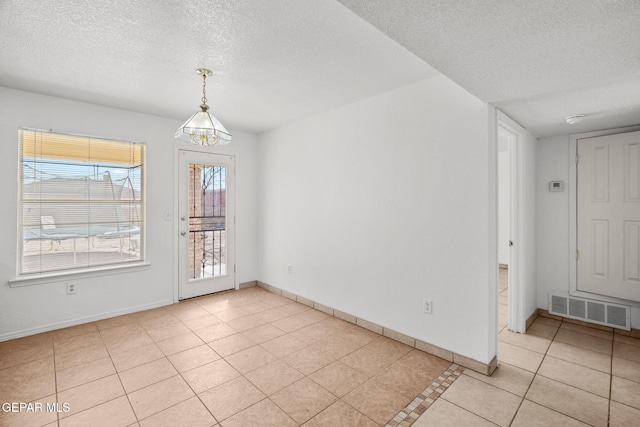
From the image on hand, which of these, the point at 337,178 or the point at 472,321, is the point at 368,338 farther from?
the point at 337,178

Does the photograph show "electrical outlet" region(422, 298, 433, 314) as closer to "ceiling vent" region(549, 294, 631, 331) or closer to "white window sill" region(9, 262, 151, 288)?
"ceiling vent" region(549, 294, 631, 331)

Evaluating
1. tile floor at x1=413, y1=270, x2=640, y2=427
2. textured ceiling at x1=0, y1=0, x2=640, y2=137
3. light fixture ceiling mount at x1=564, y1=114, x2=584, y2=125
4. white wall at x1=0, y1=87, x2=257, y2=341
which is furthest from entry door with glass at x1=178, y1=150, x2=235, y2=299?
light fixture ceiling mount at x1=564, y1=114, x2=584, y2=125

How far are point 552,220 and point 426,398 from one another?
277cm

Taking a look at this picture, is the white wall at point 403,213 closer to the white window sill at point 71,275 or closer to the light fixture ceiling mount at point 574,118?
the light fixture ceiling mount at point 574,118

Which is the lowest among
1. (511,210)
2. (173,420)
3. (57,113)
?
(173,420)

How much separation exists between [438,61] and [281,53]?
1141 mm

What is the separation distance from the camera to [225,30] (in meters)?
1.98

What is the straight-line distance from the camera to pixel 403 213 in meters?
2.92

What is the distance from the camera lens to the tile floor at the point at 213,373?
1.96 m

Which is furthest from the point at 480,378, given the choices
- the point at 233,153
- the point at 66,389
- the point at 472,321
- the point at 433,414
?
the point at 233,153

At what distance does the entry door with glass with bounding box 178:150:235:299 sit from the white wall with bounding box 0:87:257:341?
0.14 metres

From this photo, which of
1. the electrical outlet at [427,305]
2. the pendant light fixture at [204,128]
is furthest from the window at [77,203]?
the electrical outlet at [427,305]

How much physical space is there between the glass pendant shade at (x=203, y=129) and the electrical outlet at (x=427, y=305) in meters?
2.27

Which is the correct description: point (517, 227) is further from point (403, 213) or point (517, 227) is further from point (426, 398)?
point (426, 398)
